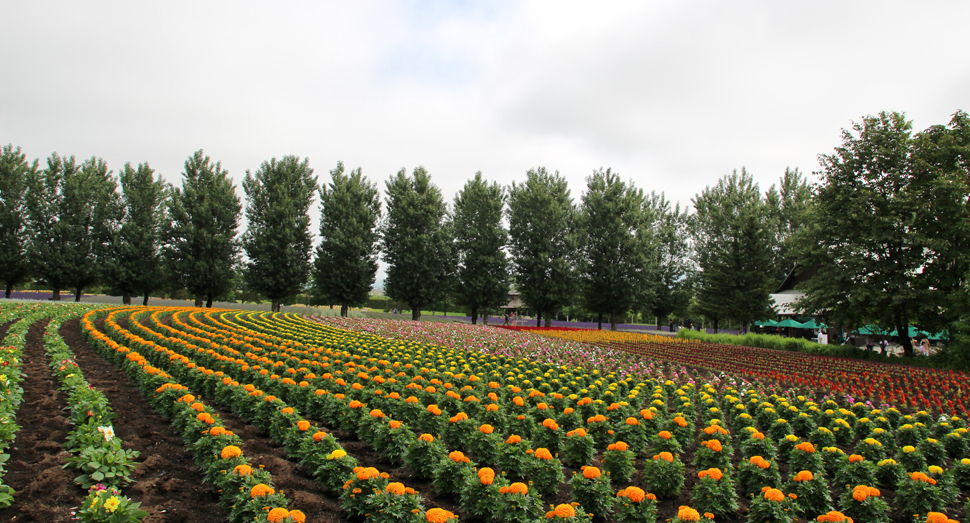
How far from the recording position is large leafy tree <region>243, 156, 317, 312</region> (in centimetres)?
3944

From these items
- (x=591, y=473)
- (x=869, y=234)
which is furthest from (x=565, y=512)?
(x=869, y=234)

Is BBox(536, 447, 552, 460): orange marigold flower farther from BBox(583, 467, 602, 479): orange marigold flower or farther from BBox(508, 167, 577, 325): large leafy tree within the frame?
BBox(508, 167, 577, 325): large leafy tree

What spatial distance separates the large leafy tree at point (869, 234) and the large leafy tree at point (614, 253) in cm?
1640

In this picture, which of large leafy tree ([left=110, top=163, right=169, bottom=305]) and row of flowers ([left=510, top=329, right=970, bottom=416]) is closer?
row of flowers ([left=510, top=329, right=970, bottom=416])

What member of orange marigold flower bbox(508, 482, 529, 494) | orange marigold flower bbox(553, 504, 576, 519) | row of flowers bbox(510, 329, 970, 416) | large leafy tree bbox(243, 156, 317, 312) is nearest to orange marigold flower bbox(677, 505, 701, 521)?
orange marigold flower bbox(553, 504, 576, 519)

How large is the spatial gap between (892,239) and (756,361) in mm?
9395

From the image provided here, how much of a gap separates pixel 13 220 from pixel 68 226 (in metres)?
4.94

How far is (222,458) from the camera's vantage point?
15.8 ft

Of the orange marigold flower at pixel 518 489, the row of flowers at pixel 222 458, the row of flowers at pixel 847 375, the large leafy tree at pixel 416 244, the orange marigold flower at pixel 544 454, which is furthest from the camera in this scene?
the large leafy tree at pixel 416 244

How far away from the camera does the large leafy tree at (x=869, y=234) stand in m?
20.8

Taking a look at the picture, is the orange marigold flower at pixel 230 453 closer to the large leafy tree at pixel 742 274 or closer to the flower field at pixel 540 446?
the flower field at pixel 540 446

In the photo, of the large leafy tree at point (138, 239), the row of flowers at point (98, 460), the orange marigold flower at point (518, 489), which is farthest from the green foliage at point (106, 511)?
the large leafy tree at point (138, 239)

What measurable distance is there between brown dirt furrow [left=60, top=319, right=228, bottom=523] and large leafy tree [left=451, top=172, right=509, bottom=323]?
30607 millimetres

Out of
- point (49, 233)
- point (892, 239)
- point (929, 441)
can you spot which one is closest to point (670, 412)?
point (929, 441)
